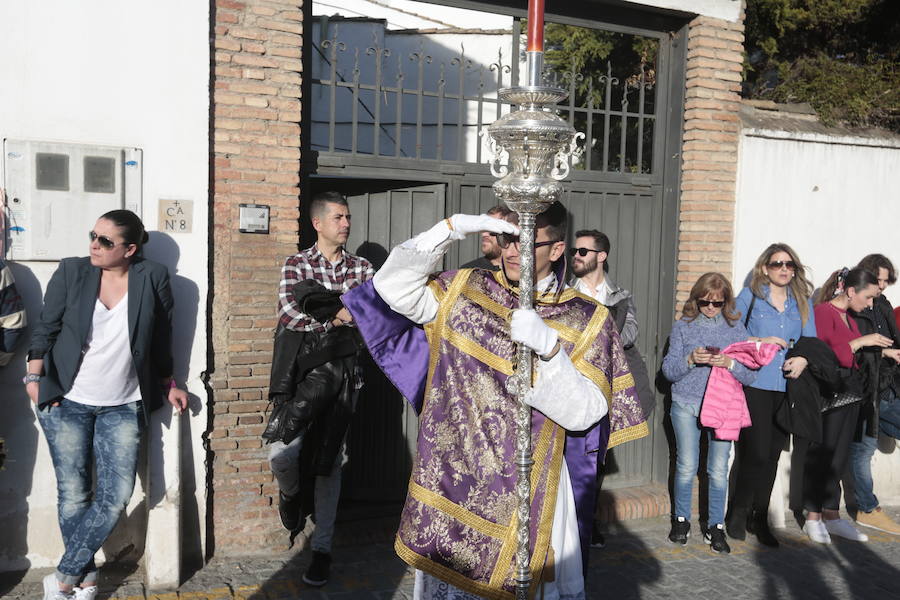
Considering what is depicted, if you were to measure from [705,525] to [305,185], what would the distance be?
370cm

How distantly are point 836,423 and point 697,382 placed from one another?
1.29m

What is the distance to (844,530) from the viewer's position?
6.35 meters

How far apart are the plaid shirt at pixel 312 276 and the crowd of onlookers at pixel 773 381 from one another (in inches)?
93.1

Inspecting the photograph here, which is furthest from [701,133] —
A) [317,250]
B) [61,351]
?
[61,351]

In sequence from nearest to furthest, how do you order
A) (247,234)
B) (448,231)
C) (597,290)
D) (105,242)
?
(448,231), (105,242), (247,234), (597,290)

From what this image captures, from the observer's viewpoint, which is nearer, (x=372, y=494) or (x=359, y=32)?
(x=372, y=494)

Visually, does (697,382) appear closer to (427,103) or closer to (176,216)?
(176,216)

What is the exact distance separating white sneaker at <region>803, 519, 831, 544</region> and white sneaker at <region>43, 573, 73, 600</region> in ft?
16.1

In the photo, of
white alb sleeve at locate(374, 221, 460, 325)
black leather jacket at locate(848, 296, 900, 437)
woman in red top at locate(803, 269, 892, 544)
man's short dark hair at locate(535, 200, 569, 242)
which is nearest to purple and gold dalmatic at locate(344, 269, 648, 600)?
white alb sleeve at locate(374, 221, 460, 325)

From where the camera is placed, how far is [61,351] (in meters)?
4.45

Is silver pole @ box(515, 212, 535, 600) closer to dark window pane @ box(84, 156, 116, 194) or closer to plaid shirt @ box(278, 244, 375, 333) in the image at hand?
plaid shirt @ box(278, 244, 375, 333)

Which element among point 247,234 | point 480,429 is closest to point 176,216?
A: point 247,234

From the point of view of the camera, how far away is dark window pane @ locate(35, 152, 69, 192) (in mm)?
4719

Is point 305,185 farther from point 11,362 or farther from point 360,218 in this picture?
point 11,362
